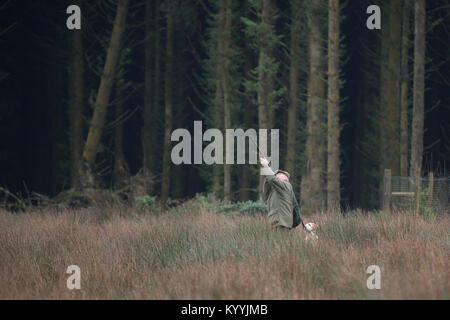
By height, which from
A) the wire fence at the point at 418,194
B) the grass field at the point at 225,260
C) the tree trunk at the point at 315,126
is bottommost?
the grass field at the point at 225,260

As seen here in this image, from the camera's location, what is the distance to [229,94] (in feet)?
70.0

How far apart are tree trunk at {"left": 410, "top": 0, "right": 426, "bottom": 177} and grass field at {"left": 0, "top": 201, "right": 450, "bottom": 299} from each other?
201 inches

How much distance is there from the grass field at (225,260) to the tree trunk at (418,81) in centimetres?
511

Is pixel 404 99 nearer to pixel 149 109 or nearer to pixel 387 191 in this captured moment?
pixel 387 191

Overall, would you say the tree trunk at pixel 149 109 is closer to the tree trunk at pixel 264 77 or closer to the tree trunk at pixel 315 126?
the tree trunk at pixel 264 77

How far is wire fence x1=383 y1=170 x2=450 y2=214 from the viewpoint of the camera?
12.5m

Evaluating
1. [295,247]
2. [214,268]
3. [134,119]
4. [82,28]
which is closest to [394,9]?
[82,28]

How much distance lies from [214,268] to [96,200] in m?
9.01

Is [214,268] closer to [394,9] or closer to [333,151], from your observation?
[333,151]

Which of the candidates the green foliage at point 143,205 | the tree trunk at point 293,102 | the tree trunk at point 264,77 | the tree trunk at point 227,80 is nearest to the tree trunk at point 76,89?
the green foliage at point 143,205

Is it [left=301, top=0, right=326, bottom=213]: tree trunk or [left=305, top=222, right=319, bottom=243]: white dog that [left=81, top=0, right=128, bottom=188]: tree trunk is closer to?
[left=301, top=0, right=326, bottom=213]: tree trunk

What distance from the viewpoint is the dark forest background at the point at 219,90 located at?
1822cm

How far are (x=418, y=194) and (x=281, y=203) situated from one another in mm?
5687
